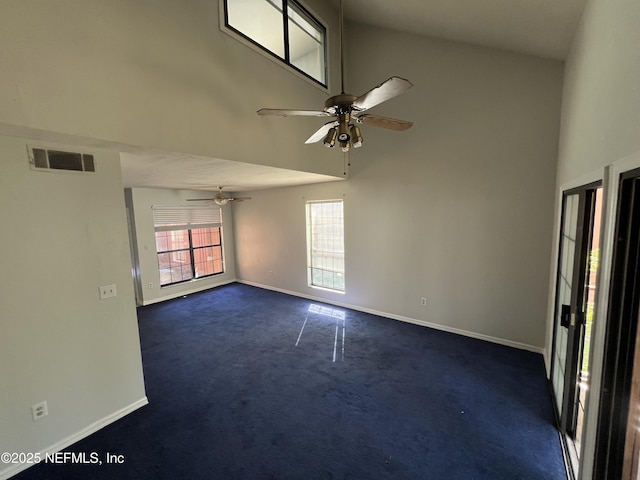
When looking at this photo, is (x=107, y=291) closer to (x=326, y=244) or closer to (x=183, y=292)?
(x=326, y=244)

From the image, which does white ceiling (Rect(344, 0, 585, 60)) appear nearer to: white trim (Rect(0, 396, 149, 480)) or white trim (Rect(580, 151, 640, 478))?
white trim (Rect(580, 151, 640, 478))

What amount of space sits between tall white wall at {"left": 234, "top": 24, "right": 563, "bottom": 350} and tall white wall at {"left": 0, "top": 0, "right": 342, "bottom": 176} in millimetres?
1220

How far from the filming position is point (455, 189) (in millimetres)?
3844

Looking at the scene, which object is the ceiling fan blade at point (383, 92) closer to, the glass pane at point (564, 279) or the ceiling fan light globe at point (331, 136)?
the ceiling fan light globe at point (331, 136)

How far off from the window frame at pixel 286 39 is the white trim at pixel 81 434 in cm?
378

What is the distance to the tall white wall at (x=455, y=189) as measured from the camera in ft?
10.8

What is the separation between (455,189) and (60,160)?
4332 millimetres

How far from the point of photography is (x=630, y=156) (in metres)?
A: 1.12

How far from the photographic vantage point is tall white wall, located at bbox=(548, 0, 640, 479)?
1141 millimetres

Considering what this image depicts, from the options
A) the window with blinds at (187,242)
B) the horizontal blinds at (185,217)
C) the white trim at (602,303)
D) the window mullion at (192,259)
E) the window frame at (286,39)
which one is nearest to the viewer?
the white trim at (602,303)

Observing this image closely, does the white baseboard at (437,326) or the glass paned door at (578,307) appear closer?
the glass paned door at (578,307)

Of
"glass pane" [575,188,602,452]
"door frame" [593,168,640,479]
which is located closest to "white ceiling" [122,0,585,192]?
Result: "glass pane" [575,188,602,452]

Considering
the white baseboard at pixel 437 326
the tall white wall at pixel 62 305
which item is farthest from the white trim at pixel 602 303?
the tall white wall at pixel 62 305

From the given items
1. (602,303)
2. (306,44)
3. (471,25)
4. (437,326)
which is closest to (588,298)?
(602,303)
